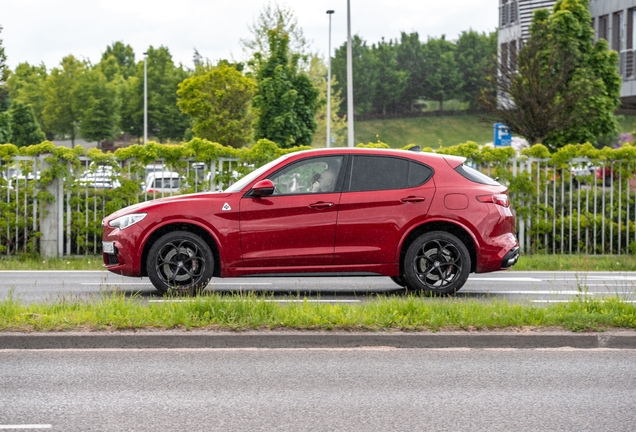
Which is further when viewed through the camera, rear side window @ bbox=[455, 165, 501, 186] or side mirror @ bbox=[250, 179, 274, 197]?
rear side window @ bbox=[455, 165, 501, 186]

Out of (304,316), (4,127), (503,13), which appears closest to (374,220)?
(304,316)

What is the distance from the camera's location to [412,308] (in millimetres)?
8398

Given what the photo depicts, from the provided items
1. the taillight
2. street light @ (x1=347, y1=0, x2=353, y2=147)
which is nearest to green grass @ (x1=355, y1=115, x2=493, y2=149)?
street light @ (x1=347, y1=0, x2=353, y2=147)

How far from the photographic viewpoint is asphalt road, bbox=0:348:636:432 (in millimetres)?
5434

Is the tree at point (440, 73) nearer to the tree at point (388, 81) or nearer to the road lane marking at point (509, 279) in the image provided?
the tree at point (388, 81)

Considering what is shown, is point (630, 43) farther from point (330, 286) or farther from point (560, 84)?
point (330, 286)

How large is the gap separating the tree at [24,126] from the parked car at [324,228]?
2640 inches

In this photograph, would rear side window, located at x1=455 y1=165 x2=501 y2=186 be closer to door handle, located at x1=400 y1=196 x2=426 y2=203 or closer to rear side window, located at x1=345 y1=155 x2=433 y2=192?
rear side window, located at x1=345 y1=155 x2=433 y2=192

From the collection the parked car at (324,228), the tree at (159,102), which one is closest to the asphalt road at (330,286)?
the parked car at (324,228)

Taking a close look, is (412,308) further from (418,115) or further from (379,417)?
(418,115)

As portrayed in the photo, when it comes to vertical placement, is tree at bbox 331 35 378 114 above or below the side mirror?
above

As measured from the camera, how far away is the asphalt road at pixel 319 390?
543cm

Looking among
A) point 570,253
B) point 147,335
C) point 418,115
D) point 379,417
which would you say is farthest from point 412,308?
point 418,115

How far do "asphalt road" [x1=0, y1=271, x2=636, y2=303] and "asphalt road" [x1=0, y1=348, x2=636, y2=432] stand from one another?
9.22ft
